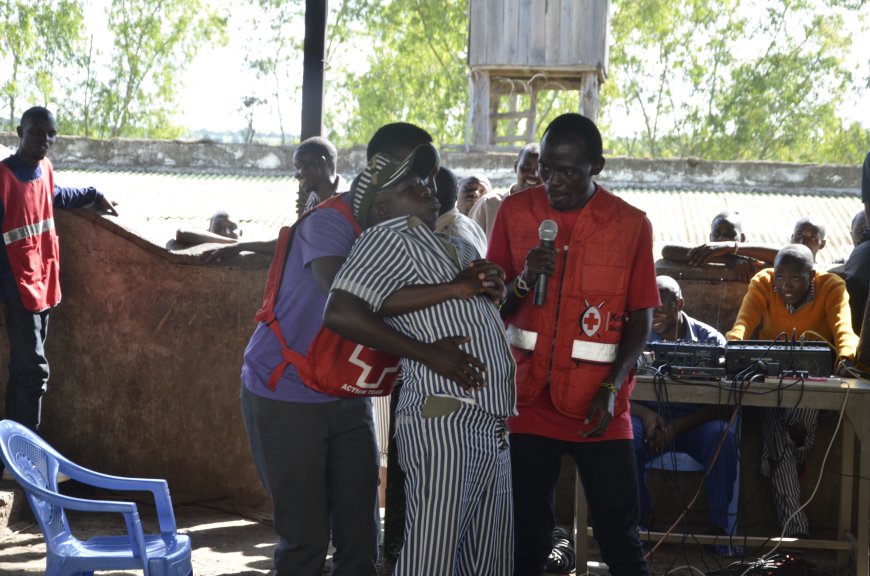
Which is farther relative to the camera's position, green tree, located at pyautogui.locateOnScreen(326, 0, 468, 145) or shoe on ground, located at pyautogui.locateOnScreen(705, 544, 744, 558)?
green tree, located at pyautogui.locateOnScreen(326, 0, 468, 145)

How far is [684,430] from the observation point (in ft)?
19.5

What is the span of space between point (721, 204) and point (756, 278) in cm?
1034

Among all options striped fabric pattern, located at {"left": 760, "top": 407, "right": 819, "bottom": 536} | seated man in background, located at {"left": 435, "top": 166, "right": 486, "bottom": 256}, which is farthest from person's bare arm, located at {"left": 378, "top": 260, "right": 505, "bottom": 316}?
striped fabric pattern, located at {"left": 760, "top": 407, "right": 819, "bottom": 536}

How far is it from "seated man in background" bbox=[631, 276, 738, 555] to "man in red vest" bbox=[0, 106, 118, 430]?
332 centimetres

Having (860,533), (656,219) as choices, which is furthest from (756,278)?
(656,219)

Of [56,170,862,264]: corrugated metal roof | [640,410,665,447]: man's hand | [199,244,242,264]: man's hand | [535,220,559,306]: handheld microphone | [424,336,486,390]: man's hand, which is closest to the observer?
[424,336,486,390]: man's hand

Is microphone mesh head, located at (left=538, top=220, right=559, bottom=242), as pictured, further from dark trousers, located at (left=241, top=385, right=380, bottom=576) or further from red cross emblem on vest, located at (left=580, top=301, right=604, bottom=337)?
dark trousers, located at (left=241, top=385, right=380, bottom=576)

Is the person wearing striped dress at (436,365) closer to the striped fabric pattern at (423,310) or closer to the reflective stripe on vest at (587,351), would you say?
the striped fabric pattern at (423,310)

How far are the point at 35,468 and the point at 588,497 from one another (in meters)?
2.19

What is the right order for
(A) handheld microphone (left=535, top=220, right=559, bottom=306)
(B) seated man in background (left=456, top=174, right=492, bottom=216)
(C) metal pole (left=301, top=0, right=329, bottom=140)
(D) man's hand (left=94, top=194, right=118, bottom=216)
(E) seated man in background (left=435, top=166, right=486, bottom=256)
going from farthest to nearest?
(B) seated man in background (left=456, top=174, right=492, bottom=216) < (C) metal pole (left=301, top=0, right=329, bottom=140) < (D) man's hand (left=94, top=194, right=118, bottom=216) < (E) seated man in background (left=435, top=166, right=486, bottom=256) < (A) handheld microphone (left=535, top=220, right=559, bottom=306)

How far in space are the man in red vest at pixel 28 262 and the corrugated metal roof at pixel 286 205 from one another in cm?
777

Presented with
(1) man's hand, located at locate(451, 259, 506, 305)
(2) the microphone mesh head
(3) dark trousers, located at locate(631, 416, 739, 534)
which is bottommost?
(3) dark trousers, located at locate(631, 416, 739, 534)

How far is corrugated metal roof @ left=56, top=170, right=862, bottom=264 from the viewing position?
574 inches

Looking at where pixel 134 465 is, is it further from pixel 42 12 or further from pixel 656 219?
pixel 42 12
